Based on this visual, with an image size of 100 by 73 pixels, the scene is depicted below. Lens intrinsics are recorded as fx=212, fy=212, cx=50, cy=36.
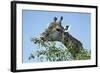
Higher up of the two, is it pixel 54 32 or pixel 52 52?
pixel 54 32

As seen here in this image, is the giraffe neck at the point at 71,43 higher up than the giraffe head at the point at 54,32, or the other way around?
the giraffe head at the point at 54,32

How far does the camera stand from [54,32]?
4.59ft

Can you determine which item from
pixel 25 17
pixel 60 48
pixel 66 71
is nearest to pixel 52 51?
pixel 60 48

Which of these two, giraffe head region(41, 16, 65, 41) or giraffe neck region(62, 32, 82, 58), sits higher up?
giraffe head region(41, 16, 65, 41)

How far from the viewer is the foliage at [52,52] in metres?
1.36

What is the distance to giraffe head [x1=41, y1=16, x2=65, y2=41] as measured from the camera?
1.38m

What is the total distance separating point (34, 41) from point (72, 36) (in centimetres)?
27

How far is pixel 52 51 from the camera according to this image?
140cm

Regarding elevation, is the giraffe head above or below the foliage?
above

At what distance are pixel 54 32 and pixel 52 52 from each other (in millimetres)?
133

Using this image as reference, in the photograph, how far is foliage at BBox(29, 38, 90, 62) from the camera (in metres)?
1.36

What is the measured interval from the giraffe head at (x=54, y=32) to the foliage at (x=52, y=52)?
0.11ft

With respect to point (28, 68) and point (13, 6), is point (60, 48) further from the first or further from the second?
point (13, 6)

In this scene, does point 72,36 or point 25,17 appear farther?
point 72,36
